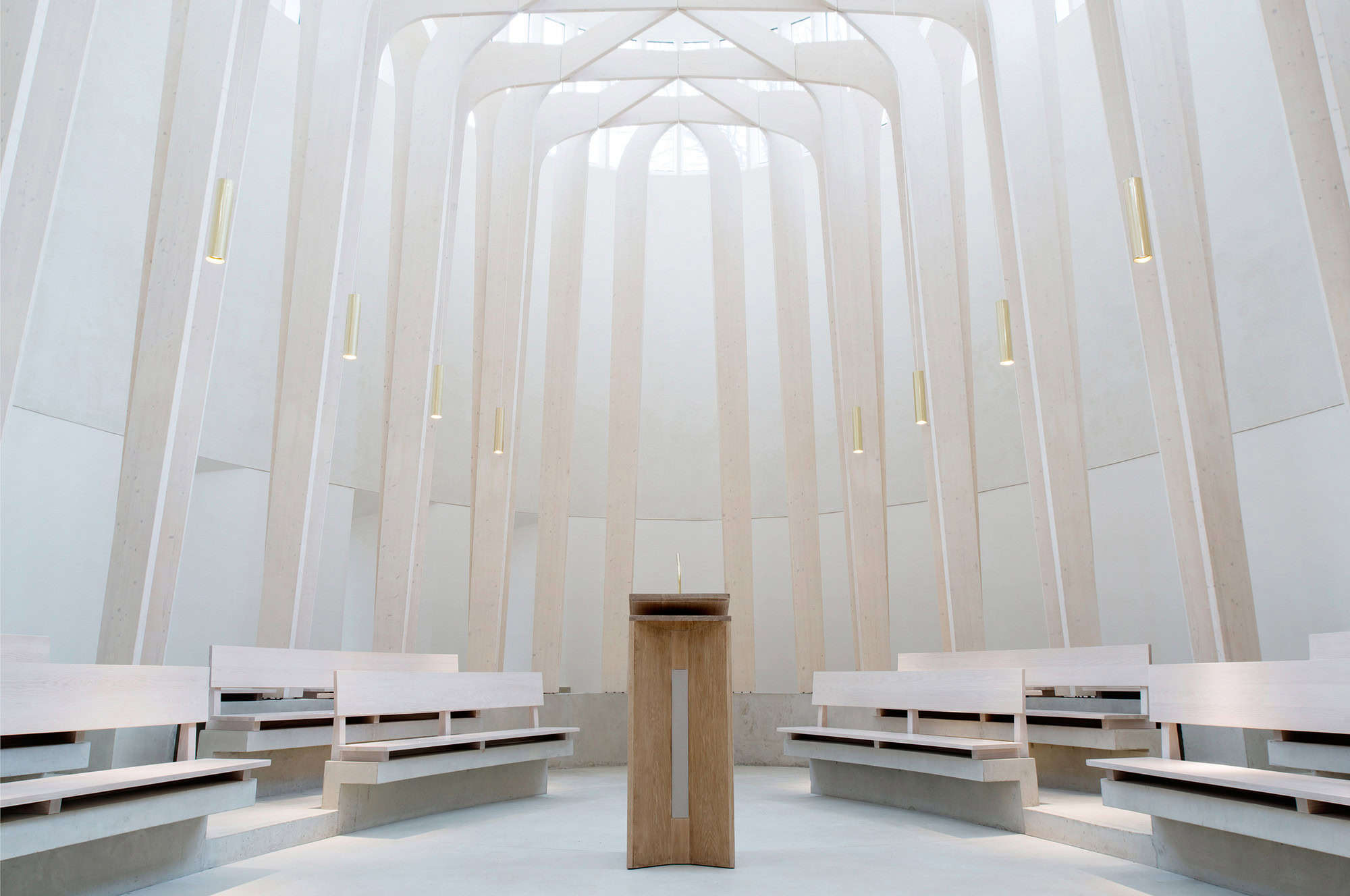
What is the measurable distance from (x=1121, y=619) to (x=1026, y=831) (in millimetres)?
6314

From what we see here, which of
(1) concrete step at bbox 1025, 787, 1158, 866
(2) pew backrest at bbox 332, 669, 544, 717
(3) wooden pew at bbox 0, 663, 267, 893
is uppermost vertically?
(2) pew backrest at bbox 332, 669, 544, 717

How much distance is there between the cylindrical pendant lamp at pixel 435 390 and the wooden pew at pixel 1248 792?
6659mm

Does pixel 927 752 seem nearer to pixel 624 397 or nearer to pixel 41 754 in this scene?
pixel 41 754

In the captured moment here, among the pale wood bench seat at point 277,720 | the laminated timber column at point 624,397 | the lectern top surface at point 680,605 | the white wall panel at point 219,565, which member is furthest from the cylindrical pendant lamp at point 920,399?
the white wall panel at point 219,565

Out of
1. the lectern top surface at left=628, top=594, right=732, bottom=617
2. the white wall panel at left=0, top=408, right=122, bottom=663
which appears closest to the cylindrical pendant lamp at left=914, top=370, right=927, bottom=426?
the lectern top surface at left=628, top=594, right=732, bottom=617

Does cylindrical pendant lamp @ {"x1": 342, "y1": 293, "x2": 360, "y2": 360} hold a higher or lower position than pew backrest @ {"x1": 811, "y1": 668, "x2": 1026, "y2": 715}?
higher

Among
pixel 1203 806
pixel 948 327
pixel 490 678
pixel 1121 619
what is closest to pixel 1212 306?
pixel 948 327

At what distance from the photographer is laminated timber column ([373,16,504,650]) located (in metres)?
8.82

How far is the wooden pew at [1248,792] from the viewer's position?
10.4 feet

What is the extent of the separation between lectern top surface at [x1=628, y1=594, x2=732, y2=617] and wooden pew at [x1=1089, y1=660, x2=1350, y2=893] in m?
1.72

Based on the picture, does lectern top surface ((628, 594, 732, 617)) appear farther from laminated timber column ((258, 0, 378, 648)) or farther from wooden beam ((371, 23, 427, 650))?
wooden beam ((371, 23, 427, 650))

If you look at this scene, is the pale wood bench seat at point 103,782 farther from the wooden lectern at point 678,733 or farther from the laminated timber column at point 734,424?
the laminated timber column at point 734,424

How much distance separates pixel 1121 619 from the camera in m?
10.5

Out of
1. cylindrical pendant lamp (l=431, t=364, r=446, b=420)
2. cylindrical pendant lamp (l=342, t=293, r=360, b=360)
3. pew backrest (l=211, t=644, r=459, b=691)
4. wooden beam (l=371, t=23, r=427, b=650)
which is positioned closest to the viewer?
pew backrest (l=211, t=644, r=459, b=691)
